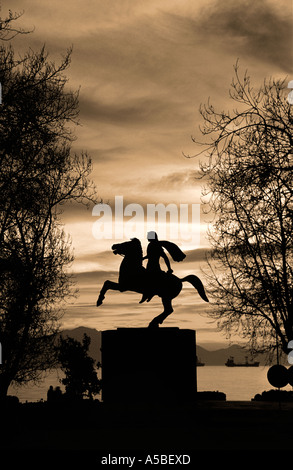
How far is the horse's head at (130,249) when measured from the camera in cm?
1831

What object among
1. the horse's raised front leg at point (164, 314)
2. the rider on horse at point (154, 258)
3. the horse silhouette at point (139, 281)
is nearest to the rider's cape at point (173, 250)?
the rider on horse at point (154, 258)

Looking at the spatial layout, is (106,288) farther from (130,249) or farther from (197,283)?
(197,283)

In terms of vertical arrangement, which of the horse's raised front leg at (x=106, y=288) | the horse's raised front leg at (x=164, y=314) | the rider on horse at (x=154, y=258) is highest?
the rider on horse at (x=154, y=258)

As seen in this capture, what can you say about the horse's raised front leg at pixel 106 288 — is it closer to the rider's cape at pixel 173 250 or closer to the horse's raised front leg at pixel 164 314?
the horse's raised front leg at pixel 164 314

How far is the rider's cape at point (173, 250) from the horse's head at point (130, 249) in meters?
0.62

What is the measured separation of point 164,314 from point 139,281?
1087mm

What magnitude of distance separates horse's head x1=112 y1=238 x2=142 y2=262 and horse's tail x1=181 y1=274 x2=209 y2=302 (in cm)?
130

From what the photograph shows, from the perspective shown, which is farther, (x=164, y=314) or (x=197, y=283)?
(x=164, y=314)

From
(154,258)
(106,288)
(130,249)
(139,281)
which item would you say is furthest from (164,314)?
(130,249)

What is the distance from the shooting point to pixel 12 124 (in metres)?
16.4

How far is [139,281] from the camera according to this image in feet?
59.8

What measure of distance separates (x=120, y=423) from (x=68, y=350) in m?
32.9
